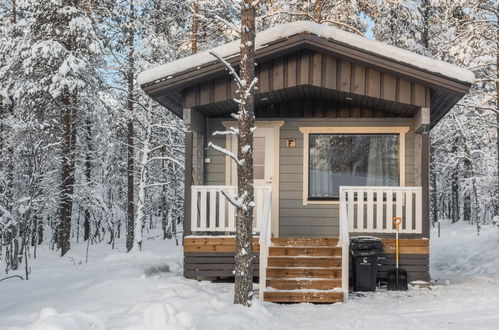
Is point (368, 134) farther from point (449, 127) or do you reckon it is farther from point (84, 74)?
point (449, 127)

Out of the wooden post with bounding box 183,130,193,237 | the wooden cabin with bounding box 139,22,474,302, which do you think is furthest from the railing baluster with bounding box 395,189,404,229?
the wooden post with bounding box 183,130,193,237

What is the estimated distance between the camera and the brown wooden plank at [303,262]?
9.09 m

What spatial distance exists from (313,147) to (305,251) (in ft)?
9.03

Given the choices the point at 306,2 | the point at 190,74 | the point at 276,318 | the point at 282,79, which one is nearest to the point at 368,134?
the point at 282,79

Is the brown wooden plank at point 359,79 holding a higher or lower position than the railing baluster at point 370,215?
higher

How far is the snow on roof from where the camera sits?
909cm

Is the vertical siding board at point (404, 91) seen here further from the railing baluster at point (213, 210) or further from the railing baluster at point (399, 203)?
the railing baluster at point (213, 210)

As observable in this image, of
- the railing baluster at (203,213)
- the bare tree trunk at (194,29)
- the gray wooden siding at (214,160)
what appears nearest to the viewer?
the railing baluster at (203,213)

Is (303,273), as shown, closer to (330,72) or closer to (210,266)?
(210,266)

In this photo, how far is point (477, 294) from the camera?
8.28m

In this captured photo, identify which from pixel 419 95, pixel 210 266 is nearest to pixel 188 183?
pixel 210 266

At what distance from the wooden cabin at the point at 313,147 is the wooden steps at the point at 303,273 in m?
0.02

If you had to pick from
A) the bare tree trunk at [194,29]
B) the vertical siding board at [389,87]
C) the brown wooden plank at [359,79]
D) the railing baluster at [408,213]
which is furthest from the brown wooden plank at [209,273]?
the bare tree trunk at [194,29]

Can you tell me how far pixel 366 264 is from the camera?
9.20 metres
